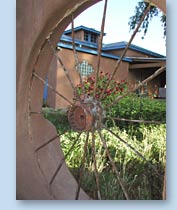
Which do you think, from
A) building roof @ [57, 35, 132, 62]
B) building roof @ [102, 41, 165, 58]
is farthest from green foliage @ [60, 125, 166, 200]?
building roof @ [57, 35, 132, 62]

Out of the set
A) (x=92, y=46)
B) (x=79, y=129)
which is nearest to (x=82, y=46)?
(x=92, y=46)

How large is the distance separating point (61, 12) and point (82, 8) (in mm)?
124

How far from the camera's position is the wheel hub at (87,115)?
1740 mm

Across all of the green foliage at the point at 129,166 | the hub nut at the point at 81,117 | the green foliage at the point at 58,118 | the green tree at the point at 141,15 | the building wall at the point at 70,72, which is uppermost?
the green tree at the point at 141,15

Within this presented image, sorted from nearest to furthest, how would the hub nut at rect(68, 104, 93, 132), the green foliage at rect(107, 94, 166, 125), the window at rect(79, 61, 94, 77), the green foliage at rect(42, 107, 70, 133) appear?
1. the hub nut at rect(68, 104, 93, 132)
2. the green foliage at rect(107, 94, 166, 125)
3. the green foliage at rect(42, 107, 70, 133)
4. the window at rect(79, 61, 94, 77)

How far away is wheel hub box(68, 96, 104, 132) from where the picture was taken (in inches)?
68.5

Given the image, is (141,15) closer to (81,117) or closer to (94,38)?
(94,38)

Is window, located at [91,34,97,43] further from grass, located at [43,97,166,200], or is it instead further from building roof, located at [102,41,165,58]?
grass, located at [43,97,166,200]

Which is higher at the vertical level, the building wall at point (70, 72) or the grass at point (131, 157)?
the building wall at point (70, 72)

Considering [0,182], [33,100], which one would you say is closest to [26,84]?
[33,100]

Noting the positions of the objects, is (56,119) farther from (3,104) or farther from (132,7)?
(3,104)

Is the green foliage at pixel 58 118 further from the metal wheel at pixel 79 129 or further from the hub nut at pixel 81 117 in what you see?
the hub nut at pixel 81 117

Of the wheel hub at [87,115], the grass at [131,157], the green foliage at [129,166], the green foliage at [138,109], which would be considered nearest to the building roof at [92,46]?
the green foliage at [138,109]

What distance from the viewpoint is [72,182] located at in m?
2.19
